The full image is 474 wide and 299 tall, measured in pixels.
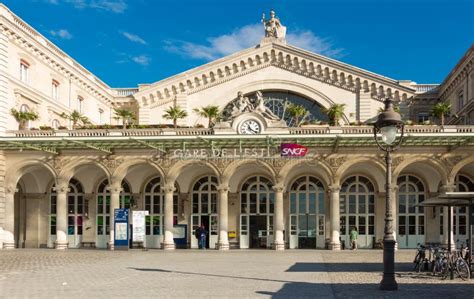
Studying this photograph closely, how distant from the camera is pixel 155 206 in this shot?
128 ft

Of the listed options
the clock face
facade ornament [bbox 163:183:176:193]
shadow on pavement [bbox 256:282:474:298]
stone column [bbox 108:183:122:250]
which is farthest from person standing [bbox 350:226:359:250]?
shadow on pavement [bbox 256:282:474:298]

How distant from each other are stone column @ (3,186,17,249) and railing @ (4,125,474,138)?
350cm

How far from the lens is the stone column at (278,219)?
Result: 113 ft

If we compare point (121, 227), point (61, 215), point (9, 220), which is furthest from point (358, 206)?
point (9, 220)

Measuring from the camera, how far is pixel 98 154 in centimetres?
3528

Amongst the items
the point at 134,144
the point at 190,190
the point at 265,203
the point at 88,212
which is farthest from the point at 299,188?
the point at 88,212

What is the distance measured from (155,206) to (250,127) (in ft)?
29.6

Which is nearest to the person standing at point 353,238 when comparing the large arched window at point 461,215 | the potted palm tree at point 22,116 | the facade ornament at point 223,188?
the large arched window at point 461,215

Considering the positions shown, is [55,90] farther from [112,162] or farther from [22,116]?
[112,162]

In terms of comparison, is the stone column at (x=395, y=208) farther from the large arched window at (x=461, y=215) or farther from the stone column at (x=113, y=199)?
the stone column at (x=113, y=199)

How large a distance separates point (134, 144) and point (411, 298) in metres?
22.9

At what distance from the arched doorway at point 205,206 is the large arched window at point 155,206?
1245 mm

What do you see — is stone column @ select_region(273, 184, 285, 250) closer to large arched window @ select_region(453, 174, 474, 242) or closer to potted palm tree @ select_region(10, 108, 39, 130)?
large arched window @ select_region(453, 174, 474, 242)

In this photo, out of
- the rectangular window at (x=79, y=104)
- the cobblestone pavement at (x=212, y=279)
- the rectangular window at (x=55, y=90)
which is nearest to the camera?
the cobblestone pavement at (x=212, y=279)
